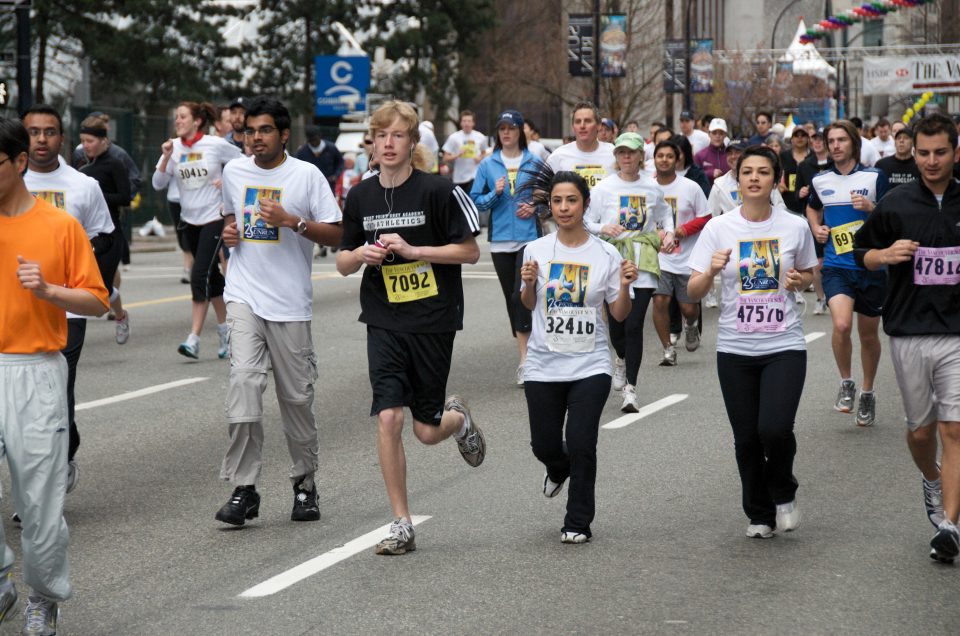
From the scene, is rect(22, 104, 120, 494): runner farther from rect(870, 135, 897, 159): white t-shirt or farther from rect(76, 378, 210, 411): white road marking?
rect(870, 135, 897, 159): white t-shirt

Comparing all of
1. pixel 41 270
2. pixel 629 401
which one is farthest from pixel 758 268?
pixel 629 401

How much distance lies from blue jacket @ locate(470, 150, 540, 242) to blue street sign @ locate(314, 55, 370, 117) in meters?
23.6

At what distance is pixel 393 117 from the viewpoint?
6941 millimetres

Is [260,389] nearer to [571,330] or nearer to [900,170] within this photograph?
[571,330]

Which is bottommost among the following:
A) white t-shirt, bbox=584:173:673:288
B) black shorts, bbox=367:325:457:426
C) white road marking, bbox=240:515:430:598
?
white road marking, bbox=240:515:430:598

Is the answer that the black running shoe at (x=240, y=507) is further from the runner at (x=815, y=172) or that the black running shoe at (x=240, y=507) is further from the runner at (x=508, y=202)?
the runner at (x=815, y=172)

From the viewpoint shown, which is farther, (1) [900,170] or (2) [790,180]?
(2) [790,180]

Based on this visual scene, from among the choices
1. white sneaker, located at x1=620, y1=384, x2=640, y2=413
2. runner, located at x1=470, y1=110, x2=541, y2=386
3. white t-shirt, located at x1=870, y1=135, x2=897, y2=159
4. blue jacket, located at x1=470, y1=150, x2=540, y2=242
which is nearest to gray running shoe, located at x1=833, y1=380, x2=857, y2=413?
white sneaker, located at x1=620, y1=384, x2=640, y2=413

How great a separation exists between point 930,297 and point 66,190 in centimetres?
420

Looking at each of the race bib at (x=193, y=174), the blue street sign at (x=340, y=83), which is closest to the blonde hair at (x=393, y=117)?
the race bib at (x=193, y=174)

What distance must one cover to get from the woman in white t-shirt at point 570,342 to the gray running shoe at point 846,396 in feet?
12.5

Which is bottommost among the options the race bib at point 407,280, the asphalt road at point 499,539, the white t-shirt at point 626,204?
the asphalt road at point 499,539

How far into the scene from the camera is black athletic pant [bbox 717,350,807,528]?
6.93 meters

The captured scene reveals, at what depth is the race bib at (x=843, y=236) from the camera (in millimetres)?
10523
